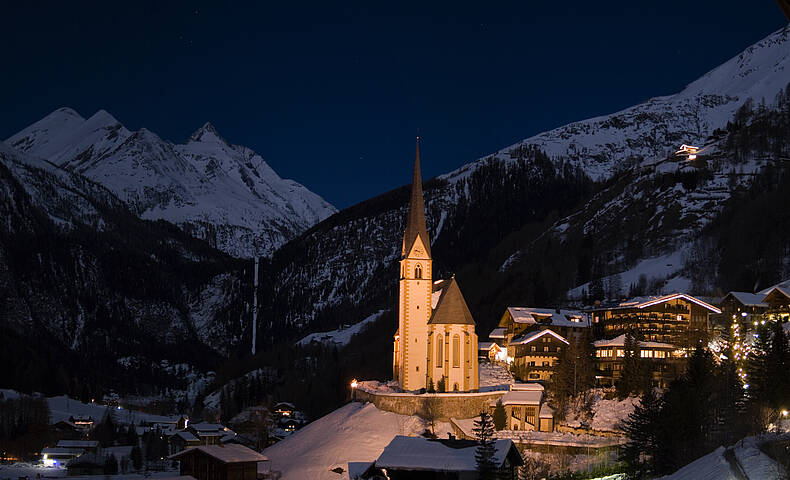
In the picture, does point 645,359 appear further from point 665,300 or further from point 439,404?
point 439,404

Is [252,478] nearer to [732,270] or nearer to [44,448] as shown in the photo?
[44,448]

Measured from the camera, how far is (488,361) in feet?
349

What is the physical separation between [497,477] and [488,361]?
57.2m

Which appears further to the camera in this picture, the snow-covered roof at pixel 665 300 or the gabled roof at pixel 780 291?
the snow-covered roof at pixel 665 300

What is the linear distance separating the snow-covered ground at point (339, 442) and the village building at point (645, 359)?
2417cm

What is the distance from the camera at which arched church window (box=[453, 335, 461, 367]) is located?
86.9 metres

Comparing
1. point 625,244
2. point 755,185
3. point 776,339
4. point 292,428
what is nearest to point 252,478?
point 776,339

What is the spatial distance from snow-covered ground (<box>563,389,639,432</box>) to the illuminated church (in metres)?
10.6

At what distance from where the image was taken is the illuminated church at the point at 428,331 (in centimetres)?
8694

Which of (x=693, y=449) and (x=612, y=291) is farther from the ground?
(x=612, y=291)

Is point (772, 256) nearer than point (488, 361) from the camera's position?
No

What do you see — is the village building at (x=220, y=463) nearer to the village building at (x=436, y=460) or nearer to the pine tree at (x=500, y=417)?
the village building at (x=436, y=460)

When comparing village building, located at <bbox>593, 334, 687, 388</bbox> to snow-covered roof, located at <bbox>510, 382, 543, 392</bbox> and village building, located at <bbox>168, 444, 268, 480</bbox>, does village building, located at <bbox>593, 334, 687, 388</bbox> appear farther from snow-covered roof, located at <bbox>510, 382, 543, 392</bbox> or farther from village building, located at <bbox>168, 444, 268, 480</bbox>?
village building, located at <bbox>168, 444, 268, 480</bbox>

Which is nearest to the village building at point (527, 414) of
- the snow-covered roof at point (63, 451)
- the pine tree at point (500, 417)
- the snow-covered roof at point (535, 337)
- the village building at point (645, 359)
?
the pine tree at point (500, 417)
